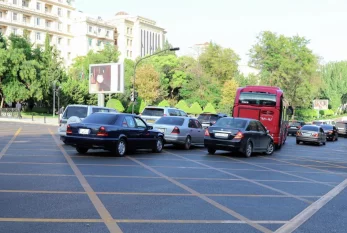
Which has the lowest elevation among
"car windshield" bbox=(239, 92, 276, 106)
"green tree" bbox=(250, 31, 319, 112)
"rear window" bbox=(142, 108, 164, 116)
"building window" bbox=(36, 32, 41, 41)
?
"rear window" bbox=(142, 108, 164, 116)

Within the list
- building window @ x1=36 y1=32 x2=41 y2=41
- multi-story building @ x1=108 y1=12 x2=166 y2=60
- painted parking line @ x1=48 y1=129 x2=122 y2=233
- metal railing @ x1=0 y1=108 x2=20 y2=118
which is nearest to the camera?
painted parking line @ x1=48 y1=129 x2=122 y2=233

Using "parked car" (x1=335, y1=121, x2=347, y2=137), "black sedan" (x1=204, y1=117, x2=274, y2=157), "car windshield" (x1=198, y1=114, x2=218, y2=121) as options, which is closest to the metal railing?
"car windshield" (x1=198, y1=114, x2=218, y2=121)

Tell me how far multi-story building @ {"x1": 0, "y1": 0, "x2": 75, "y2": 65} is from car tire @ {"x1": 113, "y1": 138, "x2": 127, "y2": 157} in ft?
217

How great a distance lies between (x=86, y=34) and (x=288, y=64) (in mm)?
45251

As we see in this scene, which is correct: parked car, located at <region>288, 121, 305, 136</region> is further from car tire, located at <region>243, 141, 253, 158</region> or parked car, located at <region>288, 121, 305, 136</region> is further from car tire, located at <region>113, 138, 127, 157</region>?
car tire, located at <region>113, 138, 127, 157</region>

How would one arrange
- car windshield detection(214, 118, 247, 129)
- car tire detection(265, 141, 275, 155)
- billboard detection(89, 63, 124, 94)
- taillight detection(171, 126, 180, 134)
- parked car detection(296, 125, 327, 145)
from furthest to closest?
billboard detection(89, 63, 124, 94), parked car detection(296, 125, 327, 145), car tire detection(265, 141, 275, 155), taillight detection(171, 126, 180, 134), car windshield detection(214, 118, 247, 129)

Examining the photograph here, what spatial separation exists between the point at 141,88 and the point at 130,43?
154 feet

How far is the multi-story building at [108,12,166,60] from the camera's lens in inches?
4542

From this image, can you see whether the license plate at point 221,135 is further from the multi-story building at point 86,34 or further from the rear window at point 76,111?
the multi-story building at point 86,34

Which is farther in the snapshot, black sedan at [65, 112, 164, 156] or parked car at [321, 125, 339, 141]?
parked car at [321, 125, 339, 141]

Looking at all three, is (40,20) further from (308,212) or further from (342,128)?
(308,212)

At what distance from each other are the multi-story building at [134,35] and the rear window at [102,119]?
98.0 metres

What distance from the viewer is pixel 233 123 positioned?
61.2ft

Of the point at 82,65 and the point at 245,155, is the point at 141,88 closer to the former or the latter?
the point at 82,65
